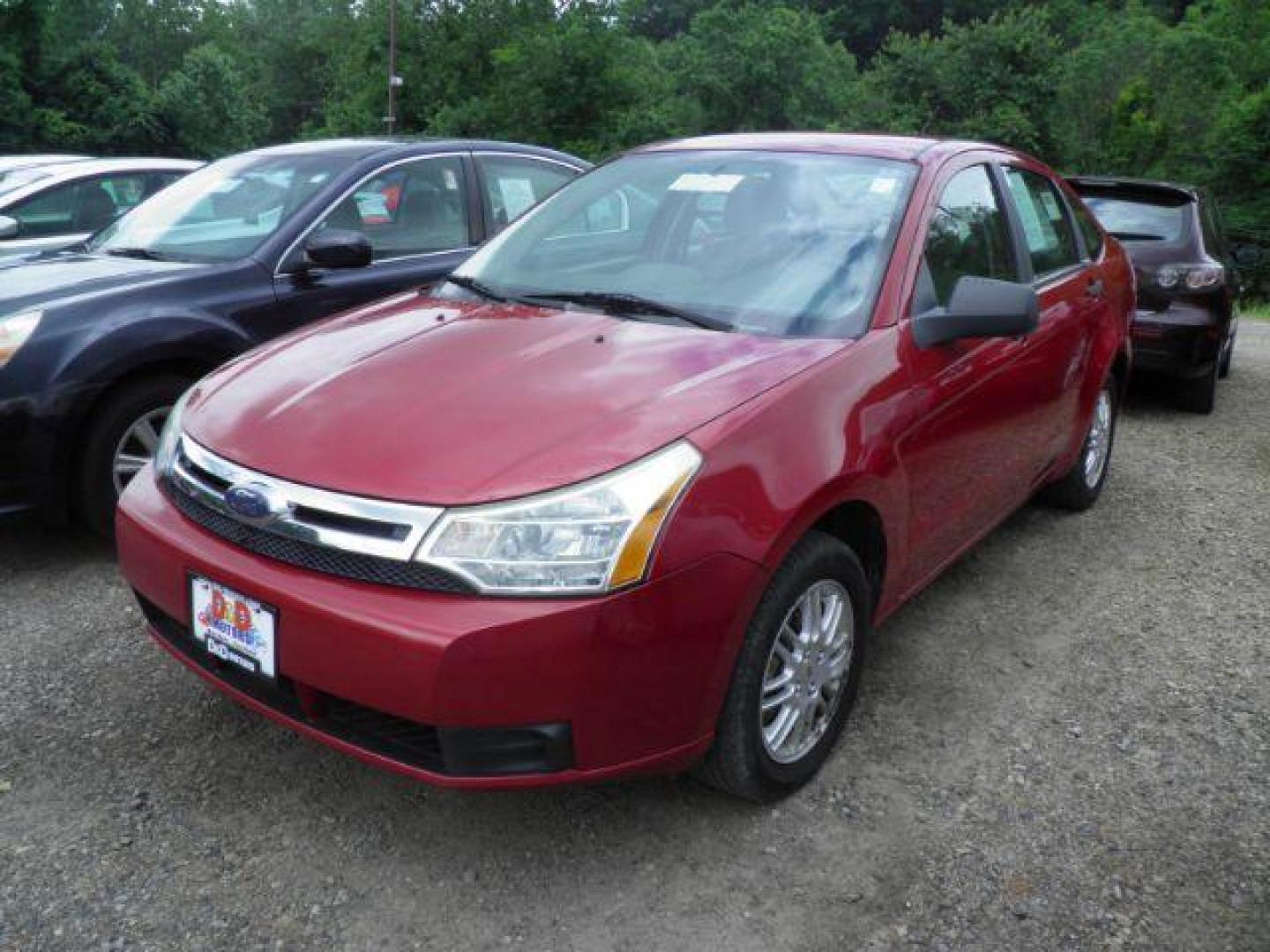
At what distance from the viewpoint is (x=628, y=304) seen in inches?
116

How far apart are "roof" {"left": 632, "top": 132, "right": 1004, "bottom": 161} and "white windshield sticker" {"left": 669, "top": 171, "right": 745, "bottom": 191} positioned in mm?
189

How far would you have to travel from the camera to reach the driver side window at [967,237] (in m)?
3.11

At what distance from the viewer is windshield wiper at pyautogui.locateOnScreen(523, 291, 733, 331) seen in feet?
9.23

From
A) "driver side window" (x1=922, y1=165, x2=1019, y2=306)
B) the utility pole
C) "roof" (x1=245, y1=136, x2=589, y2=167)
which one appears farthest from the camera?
the utility pole

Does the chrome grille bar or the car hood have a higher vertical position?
the car hood

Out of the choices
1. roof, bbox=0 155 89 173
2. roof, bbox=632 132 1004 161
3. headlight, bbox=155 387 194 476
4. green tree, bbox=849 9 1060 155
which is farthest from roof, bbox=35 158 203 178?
green tree, bbox=849 9 1060 155

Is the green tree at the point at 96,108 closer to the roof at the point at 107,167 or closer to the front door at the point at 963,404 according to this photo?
the roof at the point at 107,167

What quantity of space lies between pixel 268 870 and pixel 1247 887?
2.16 m

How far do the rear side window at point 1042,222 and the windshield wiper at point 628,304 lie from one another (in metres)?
1.58

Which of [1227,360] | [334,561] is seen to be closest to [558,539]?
[334,561]

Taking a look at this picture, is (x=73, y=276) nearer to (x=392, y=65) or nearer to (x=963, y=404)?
(x=963, y=404)

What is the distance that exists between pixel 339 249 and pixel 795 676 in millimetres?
2645

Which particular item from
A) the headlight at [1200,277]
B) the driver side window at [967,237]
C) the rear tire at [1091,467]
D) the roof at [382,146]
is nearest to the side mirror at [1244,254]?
the headlight at [1200,277]

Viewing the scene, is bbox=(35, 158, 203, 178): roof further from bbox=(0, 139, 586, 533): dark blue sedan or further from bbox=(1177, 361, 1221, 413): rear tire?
bbox=(1177, 361, 1221, 413): rear tire
